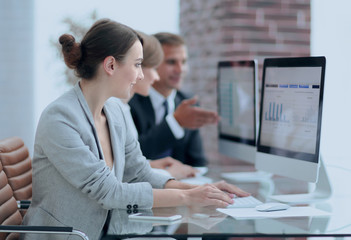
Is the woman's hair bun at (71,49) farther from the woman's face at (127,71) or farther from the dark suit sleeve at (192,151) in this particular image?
the dark suit sleeve at (192,151)

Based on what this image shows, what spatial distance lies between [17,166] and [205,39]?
2430 millimetres

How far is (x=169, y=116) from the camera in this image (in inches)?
115

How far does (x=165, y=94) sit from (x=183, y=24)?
1203 millimetres

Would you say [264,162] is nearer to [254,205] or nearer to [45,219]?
[254,205]

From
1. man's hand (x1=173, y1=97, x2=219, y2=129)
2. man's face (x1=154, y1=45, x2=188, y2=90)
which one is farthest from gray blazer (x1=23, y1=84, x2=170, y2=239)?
man's face (x1=154, y1=45, x2=188, y2=90)

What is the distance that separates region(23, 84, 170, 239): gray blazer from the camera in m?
1.68

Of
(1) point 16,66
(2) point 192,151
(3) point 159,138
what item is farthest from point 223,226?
(1) point 16,66

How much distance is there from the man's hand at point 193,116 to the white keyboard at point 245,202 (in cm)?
91

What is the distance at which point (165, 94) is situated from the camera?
3436 millimetres

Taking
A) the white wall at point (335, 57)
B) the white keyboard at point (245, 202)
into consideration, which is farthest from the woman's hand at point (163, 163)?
the white wall at point (335, 57)

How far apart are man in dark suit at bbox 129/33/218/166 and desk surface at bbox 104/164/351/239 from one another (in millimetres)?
1140

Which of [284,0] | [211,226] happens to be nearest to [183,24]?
[284,0]

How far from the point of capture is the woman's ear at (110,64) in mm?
1845

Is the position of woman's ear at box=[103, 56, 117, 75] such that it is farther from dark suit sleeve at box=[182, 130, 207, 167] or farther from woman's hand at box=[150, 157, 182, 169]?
dark suit sleeve at box=[182, 130, 207, 167]
